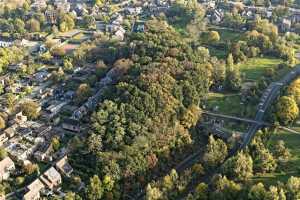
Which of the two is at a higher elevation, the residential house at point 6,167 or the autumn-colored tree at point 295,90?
the autumn-colored tree at point 295,90

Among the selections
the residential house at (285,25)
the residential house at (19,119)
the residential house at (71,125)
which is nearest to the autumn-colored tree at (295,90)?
the residential house at (71,125)

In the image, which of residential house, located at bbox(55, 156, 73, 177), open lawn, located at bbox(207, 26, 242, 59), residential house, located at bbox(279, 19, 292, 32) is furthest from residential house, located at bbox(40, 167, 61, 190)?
residential house, located at bbox(279, 19, 292, 32)

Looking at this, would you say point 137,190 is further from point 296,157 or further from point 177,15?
point 177,15

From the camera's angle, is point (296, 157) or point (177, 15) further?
point (177, 15)

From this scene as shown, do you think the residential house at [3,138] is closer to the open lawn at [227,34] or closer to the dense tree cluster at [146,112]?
the dense tree cluster at [146,112]

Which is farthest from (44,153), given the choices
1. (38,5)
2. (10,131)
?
(38,5)

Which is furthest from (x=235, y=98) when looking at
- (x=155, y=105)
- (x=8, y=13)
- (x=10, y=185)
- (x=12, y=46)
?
(x=8, y=13)

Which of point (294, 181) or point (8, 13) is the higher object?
point (8, 13)
